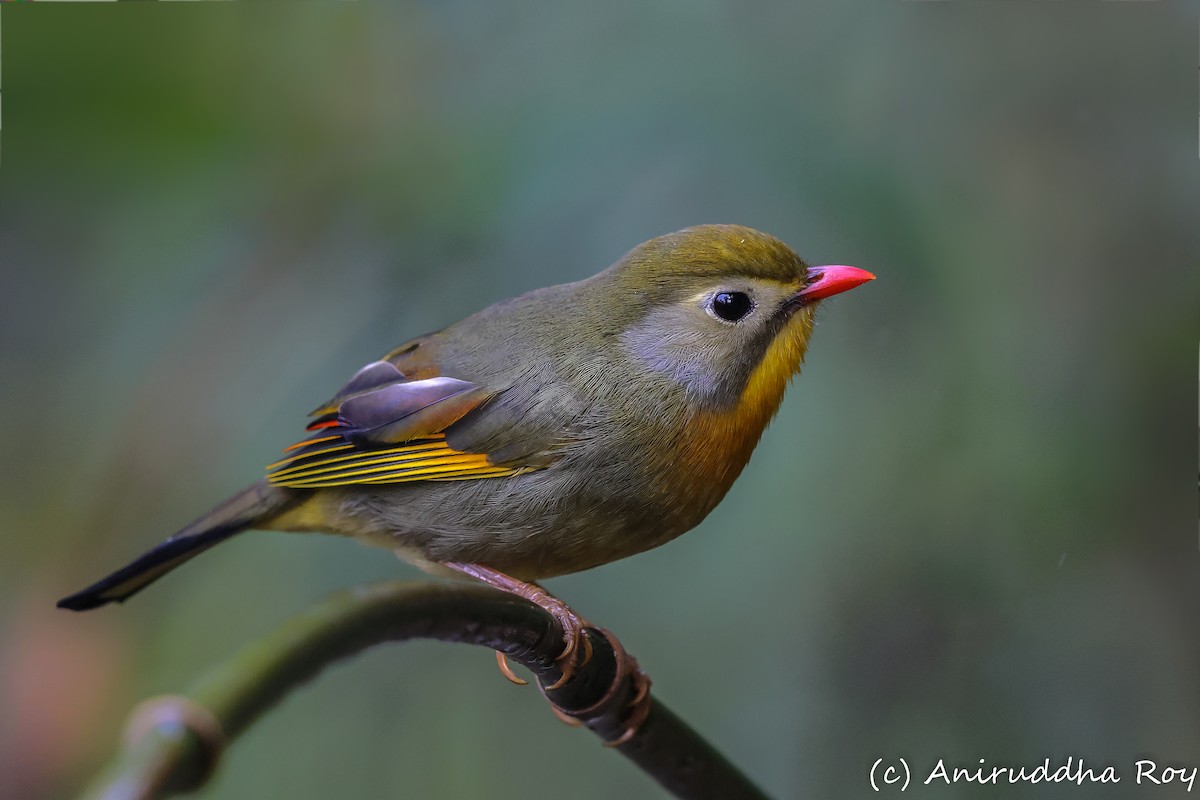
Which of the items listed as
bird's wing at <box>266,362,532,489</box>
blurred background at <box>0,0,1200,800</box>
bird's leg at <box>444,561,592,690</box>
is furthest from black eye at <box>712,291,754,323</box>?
blurred background at <box>0,0,1200,800</box>

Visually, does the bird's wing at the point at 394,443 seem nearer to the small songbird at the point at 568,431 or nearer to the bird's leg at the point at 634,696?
the small songbird at the point at 568,431

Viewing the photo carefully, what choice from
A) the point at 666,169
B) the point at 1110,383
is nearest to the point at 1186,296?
the point at 1110,383

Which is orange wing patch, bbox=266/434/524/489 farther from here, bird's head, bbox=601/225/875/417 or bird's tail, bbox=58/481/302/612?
bird's head, bbox=601/225/875/417

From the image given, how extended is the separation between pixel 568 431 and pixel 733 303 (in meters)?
0.37

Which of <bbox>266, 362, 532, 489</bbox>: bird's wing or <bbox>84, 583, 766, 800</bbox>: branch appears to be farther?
<bbox>266, 362, 532, 489</bbox>: bird's wing

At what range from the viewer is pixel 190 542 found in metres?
2.19

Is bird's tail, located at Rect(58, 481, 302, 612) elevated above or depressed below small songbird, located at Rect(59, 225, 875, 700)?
below

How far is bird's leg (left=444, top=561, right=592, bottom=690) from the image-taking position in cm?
187

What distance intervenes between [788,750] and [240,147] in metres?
2.06

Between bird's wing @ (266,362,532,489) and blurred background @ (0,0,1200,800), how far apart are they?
640mm

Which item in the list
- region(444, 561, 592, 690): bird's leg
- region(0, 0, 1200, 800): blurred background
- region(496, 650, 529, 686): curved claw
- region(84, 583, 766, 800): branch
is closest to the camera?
region(84, 583, 766, 800): branch

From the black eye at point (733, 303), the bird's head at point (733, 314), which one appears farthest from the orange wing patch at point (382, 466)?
the black eye at point (733, 303)

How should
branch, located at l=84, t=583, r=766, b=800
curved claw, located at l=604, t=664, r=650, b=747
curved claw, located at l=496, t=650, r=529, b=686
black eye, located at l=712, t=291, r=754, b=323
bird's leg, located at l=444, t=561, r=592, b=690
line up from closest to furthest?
1. branch, located at l=84, t=583, r=766, b=800
2. bird's leg, located at l=444, t=561, r=592, b=690
3. curved claw, located at l=604, t=664, r=650, b=747
4. black eye, located at l=712, t=291, r=754, b=323
5. curved claw, located at l=496, t=650, r=529, b=686

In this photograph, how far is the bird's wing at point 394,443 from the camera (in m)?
2.17
